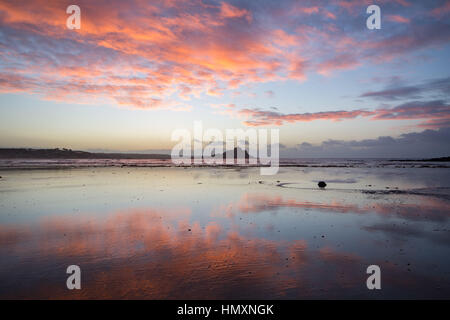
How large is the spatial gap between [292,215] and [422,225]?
20.5ft

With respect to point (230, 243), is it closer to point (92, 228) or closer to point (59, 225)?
point (92, 228)

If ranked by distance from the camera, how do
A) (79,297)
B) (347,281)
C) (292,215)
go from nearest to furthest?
(79,297)
(347,281)
(292,215)

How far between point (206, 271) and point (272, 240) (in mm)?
3846

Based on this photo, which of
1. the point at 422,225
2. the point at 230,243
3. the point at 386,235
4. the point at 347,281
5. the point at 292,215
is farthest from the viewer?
the point at 292,215

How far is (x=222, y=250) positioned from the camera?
9938mm

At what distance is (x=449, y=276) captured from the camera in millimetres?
7941

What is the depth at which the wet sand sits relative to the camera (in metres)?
7.15

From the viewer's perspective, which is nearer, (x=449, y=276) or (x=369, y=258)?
(x=449, y=276)

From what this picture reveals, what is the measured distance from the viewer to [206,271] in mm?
8148

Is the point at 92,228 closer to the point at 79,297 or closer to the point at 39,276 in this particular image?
the point at 39,276

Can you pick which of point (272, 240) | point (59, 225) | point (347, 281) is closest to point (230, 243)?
point (272, 240)

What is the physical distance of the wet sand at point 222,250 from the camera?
282 inches

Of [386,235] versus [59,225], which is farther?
[59,225]

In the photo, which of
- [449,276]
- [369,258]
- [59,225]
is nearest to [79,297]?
[59,225]
